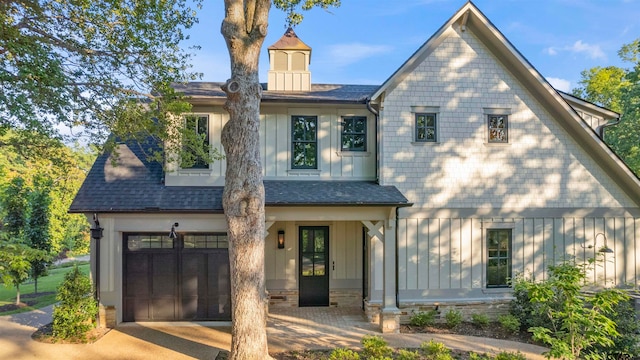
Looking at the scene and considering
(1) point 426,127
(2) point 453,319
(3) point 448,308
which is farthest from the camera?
(1) point 426,127

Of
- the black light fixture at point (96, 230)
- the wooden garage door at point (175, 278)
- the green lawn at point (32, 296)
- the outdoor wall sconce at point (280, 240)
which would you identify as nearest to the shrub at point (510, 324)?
the outdoor wall sconce at point (280, 240)

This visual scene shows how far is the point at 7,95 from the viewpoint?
6.41m

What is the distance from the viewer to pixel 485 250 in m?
10.2

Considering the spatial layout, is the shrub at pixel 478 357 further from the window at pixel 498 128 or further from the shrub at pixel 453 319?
the window at pixel 498 128

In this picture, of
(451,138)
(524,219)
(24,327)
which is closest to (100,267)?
(24,327)

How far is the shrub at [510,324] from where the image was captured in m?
9.02

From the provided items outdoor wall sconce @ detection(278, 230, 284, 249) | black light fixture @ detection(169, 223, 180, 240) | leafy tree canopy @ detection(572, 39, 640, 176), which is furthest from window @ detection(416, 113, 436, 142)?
leafy tree canopy @ detection(572, 39, 640, 176)

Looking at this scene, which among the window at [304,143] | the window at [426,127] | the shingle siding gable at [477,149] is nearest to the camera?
the shingle siding gable at [477,149]

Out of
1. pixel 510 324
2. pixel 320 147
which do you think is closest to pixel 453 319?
pixel 510 324

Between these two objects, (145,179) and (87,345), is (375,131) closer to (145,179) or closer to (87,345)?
(145,179)

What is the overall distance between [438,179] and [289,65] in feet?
20.7

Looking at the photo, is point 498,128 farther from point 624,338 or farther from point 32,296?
point 32,296

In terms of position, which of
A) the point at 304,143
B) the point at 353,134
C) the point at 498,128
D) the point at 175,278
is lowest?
the point at 175,278

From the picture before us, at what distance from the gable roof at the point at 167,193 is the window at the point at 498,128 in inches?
139
